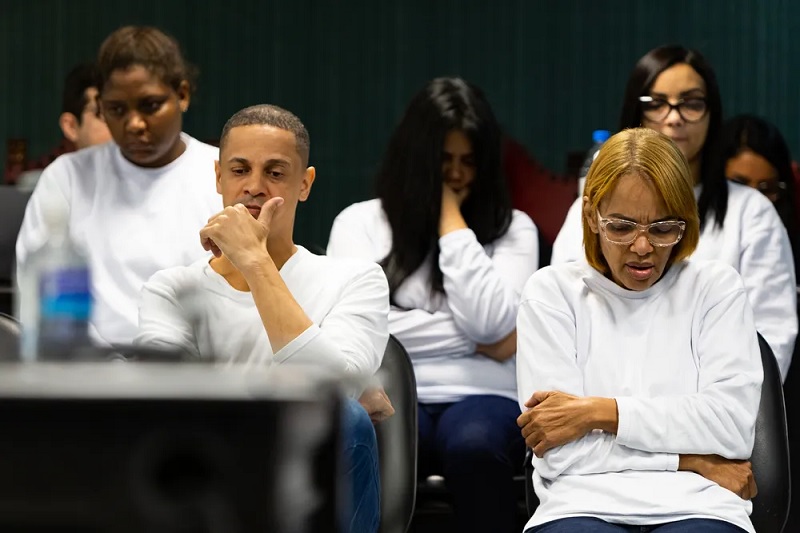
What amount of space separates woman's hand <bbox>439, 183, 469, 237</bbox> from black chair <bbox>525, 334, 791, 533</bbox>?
84 centimetres

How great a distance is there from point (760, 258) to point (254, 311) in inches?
49.7

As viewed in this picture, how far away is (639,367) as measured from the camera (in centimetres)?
212

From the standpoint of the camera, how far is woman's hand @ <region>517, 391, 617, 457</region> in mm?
2043

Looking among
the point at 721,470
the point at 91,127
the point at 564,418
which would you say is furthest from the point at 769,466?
the point at 91,127

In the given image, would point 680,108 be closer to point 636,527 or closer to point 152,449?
point 636,527

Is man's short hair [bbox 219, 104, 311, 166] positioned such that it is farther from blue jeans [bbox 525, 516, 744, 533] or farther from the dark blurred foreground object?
the dark blurred foreground object

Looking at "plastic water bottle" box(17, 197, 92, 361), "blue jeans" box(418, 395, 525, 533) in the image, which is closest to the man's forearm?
"plastic water bottle" box(17, 197, 92, 361)

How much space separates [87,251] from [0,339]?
1.05 metres

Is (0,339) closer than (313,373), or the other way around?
(313,373)

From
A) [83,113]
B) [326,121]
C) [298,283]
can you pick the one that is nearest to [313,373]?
[298,283]

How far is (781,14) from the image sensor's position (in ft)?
14.2

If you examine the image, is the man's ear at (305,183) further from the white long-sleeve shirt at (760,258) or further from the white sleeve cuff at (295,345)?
the white long-sleeve shirt at (760,258)

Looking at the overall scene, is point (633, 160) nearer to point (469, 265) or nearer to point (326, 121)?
point (469, 265)

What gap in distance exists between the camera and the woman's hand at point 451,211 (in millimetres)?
2947
